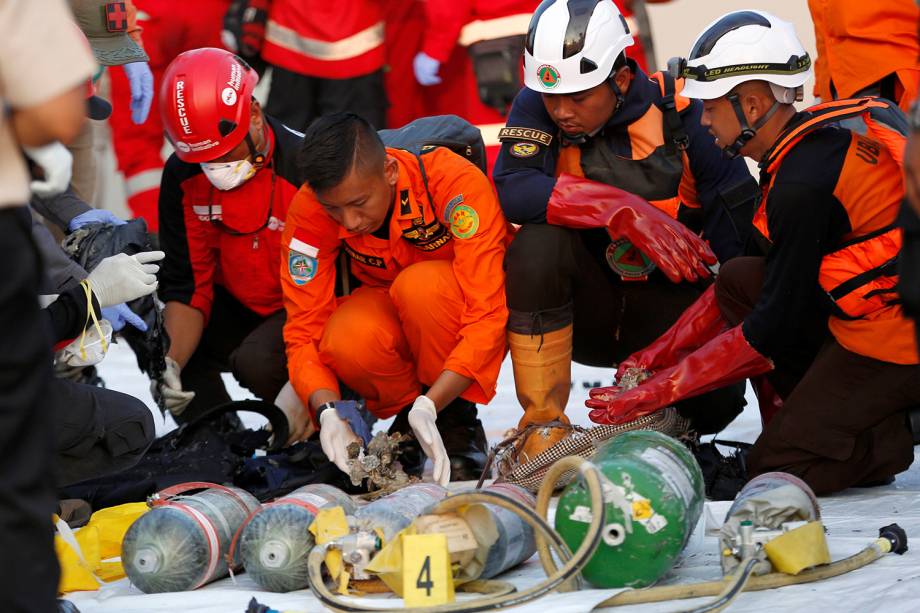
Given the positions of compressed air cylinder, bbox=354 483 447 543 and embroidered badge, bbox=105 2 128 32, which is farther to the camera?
embroidered badge, bbox=105 2 128 32

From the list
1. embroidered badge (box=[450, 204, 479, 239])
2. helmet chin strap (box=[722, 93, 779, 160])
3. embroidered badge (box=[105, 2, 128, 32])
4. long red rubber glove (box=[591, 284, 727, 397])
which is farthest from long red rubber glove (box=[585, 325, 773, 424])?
embroidered badge (box=[105, 2, 128, 32])

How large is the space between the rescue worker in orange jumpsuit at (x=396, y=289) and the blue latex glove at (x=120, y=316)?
44 centimetres

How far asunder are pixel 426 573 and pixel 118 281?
4.89ft

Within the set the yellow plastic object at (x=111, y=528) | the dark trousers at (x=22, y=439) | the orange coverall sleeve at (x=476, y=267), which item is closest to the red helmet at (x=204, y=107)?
the orange coverall sleeve at (x=476, y=267)

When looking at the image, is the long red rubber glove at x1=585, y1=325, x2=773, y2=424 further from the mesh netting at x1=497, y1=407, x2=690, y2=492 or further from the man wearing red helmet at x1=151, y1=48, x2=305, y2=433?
the man wearing red helmet at x1=151, y1=48, x2=305, y2=433

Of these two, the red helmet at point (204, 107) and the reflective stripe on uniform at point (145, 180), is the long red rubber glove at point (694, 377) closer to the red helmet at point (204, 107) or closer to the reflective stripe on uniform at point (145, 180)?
the red helmet at point (204, 107)

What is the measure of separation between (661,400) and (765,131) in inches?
29.9

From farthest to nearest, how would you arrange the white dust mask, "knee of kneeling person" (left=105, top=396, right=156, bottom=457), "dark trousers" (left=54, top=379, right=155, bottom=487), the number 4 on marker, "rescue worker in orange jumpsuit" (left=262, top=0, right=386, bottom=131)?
"rescue worker in orange jumpsuit" (left=262, top=0, right=386, bottom=131)
the white dust mask
"knee of kneeling person" (left=105, top=396, right=156, bottom=457)
"dark trousers" (left=54, top=379, right=155, bottom=487)
the number 4 on marker

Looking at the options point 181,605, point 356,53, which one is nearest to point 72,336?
point 181,605

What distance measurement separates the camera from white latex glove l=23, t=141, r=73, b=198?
5.99ft

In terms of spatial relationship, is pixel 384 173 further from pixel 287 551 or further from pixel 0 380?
pixel 0 380

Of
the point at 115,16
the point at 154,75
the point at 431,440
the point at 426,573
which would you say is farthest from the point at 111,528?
the point at 154,75

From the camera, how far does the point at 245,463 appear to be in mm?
3607

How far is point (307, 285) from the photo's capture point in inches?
149
